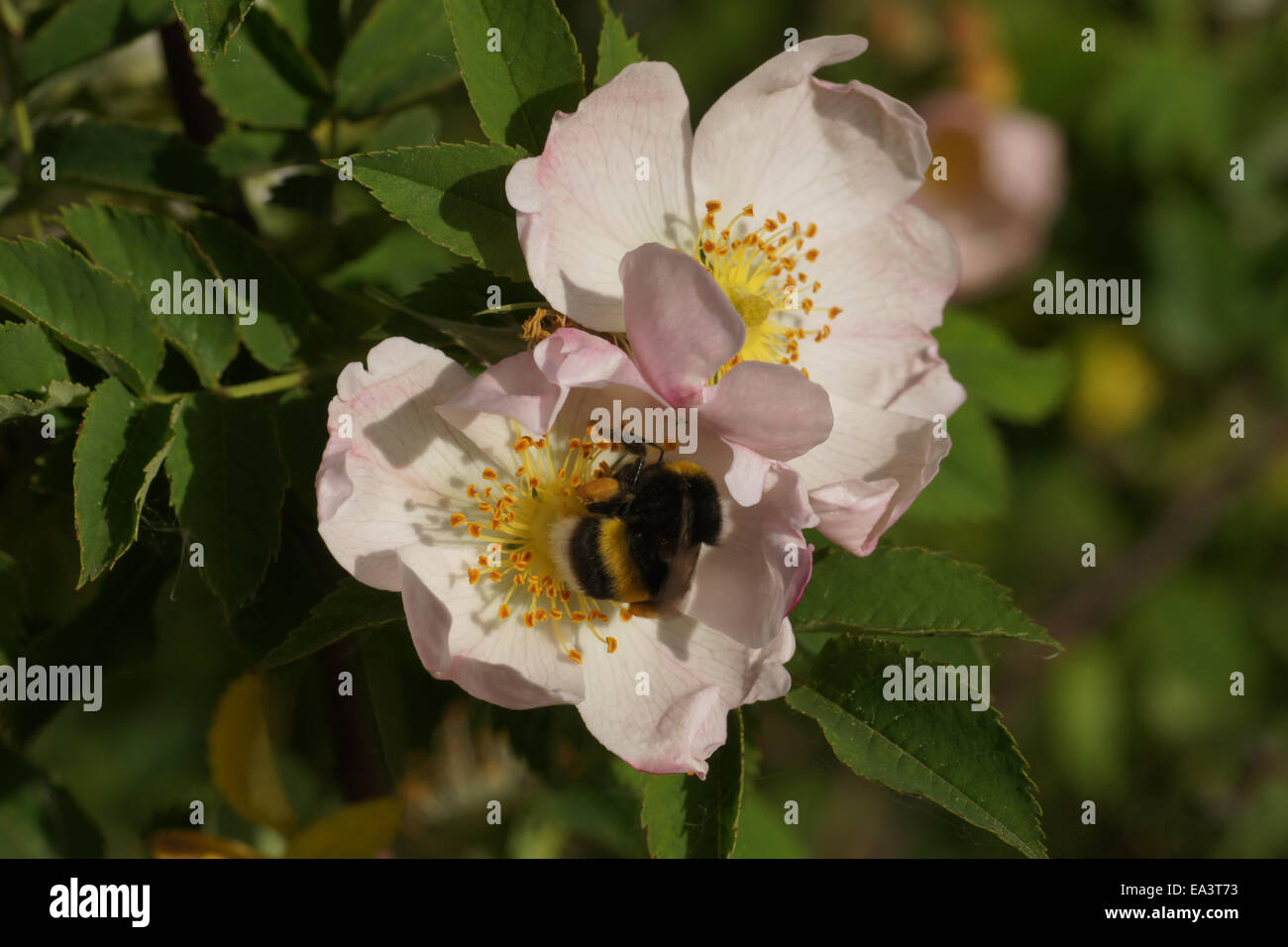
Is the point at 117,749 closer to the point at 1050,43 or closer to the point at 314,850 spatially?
the point at 314,850

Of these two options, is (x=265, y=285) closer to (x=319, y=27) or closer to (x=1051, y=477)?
(x=319, y=27)

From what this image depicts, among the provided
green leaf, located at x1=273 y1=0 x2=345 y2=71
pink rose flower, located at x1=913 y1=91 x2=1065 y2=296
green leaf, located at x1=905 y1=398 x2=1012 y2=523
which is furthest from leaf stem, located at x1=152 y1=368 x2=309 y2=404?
pink rose flower, located at x1=913 y1=91 x2=1065 y2=296

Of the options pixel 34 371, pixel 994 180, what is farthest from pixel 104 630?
pixel 994 180

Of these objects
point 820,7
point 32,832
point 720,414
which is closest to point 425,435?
point 720,414

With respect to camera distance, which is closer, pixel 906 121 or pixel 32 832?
pixel 906 121

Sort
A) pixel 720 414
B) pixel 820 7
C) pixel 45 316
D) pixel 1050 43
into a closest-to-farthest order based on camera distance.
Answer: pixel 720 414 → pixel 45 316 → pixel 1050 43 → pixel 820 7

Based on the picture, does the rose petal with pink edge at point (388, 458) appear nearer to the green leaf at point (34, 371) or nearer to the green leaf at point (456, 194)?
the green leaf at point (456, 194)

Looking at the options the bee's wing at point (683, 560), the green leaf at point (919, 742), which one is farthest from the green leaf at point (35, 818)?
the green leaf at point (919, 742)
